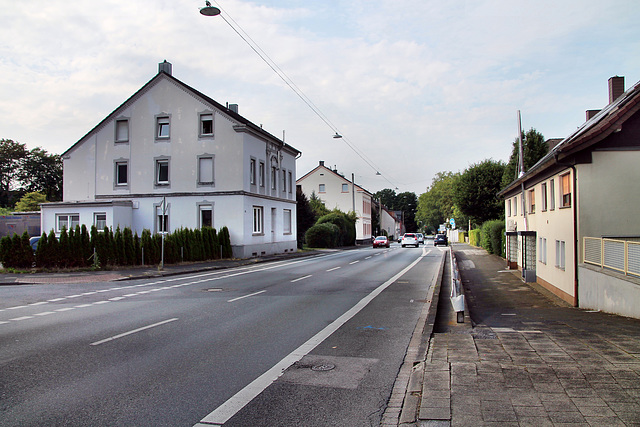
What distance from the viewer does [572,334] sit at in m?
8.02

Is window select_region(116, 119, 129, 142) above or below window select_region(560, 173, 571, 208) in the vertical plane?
above

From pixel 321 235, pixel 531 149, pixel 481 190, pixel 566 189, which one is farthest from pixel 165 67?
pixel 481 190

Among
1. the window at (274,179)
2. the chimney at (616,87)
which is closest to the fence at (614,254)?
the chimney at (616,87)

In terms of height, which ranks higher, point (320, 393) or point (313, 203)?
point (313, 203)

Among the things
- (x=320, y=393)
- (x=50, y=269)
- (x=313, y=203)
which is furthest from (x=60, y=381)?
(x=313, y=203)

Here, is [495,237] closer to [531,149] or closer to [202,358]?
[531,149]

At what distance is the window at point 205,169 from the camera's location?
104 ft

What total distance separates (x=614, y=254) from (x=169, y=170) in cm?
2711

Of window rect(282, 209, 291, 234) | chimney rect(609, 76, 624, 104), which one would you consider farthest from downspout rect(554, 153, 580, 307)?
window rect(282, 209, 291, 234)

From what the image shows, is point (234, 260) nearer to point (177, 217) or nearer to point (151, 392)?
point (177, 217)

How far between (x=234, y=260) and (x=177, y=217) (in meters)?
5.41

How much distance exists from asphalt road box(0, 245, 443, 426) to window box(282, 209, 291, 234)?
25.2 meters

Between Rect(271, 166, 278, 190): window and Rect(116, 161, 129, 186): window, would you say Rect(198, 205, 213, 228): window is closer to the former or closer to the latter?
Rect(116, 161, 129, 186): window

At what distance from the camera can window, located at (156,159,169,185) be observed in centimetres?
3247
